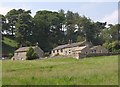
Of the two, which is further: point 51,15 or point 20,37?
point 51,15

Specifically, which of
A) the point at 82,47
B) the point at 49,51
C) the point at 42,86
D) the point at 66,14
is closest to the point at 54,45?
the point at 49,51

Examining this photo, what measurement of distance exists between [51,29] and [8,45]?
2139 centimetres

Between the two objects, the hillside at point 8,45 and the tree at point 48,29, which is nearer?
the hillside at point 8,45

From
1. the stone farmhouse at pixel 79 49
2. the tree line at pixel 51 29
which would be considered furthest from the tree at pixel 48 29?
the stone farmhouse at pixel 79 49

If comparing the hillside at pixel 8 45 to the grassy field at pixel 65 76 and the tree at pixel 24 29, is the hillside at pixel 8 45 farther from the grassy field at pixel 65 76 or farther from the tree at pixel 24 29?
the grassy field at pixel 65 76

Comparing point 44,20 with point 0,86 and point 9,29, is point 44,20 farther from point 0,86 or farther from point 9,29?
point 0,86

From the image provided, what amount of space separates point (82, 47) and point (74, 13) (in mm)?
49194

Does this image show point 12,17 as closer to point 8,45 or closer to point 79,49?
point 8,45

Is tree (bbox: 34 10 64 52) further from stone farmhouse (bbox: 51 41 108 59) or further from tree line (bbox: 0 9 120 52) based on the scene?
stone farmhouse (bbox: 51 41 108 59)

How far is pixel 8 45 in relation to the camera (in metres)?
101

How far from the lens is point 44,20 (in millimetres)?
116188

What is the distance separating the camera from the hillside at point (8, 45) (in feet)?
318

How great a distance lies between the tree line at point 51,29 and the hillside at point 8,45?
249 cm

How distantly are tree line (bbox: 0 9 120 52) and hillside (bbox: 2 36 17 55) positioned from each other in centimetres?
249
